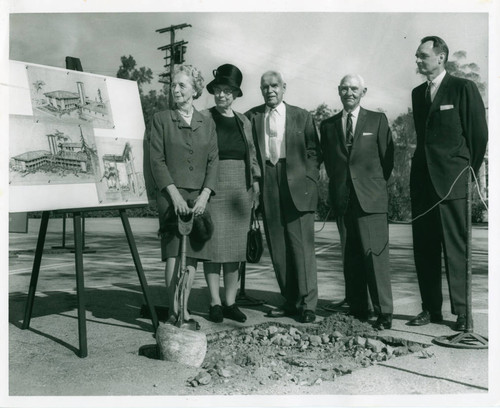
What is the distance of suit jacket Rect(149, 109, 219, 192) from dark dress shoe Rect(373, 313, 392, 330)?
4.91ft

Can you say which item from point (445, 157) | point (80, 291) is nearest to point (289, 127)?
point (445, 157)

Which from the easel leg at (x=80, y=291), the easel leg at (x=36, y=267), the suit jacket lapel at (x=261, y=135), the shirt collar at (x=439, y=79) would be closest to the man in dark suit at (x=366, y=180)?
the shirt collar at (x=439, y=79)

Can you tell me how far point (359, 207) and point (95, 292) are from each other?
106 inches

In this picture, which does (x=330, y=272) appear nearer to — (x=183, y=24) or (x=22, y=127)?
(x=183, y=24)

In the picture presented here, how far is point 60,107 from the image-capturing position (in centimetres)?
388

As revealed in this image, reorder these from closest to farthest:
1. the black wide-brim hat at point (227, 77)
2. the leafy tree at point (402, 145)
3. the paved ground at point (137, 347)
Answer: the paved ground at point (137, 347) < the black wide-brim hat at point (227, 77) < the leafy tree at point (402, 145)

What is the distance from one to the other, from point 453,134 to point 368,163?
2.01ft

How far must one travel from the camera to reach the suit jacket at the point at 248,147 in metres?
4.56

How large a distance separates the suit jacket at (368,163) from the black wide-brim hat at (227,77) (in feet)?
2.69

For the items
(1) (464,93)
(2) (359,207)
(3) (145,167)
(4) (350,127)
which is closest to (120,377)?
(3) (145,167)

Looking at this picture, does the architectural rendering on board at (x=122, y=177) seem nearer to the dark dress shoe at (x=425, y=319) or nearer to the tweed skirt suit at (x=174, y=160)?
the tweed skirt suit at (x=174, y=160)

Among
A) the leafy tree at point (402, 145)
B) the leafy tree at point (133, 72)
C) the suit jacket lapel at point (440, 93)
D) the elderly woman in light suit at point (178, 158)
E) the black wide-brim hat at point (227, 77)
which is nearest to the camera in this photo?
the elderly woman in light suit at point (178, 158)

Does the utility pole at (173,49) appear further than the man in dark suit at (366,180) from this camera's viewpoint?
No

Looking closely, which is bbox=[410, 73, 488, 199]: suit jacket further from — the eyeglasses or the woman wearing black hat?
the eyeglasses
